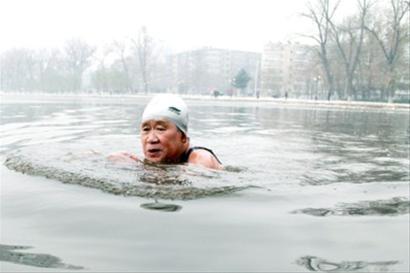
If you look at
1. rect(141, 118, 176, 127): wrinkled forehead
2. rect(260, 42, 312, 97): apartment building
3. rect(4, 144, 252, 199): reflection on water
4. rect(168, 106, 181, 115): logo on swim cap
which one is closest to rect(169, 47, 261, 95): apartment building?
rect(260, 42, 312, 97): apartment building

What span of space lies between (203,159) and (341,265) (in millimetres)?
2744

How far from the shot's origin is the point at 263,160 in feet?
24.6

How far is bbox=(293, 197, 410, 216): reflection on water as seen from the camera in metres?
4.03

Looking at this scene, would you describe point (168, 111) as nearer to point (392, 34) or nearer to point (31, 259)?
point (31, 259)

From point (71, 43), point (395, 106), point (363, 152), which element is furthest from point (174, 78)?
point (363, 152)

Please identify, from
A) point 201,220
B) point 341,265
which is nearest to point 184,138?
point 201,220

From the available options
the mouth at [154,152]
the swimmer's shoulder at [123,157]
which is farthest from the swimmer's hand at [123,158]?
the mouth at [154,152]

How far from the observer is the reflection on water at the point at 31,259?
8.39 feet

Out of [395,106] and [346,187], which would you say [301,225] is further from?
[395,106]

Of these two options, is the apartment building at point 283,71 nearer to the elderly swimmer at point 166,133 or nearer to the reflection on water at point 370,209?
the elderly swimmer at point 166,133

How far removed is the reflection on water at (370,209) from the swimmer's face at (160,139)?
1.62 metres

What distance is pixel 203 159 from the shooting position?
17.6ft

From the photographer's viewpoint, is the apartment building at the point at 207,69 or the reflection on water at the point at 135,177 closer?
the reflection on water at the point at 135,177

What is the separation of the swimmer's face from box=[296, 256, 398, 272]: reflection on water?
2496mm
